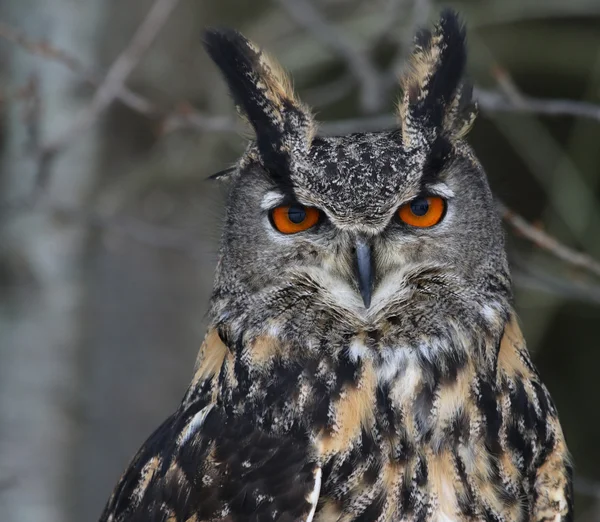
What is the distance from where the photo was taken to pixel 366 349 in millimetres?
2135

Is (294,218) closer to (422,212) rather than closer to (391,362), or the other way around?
(422,212)

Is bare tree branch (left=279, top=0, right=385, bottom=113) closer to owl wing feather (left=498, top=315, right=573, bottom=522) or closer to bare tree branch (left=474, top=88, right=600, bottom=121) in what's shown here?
bare tree branch (left=474, top=88, right=600, bottom=121)

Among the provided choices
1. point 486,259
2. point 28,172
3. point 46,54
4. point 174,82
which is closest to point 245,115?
point 486,259

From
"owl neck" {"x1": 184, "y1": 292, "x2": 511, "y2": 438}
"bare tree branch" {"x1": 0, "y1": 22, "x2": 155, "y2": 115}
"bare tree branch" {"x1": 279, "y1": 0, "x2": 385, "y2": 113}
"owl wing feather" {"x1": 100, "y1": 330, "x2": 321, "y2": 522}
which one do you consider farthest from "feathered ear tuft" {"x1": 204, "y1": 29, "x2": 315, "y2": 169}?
"bare tree branch" {"x1": 279, "y1": 0, "x2": 385, "y2": 113}

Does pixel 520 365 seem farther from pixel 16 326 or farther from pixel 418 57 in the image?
pixel 16 326

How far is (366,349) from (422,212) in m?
0.32

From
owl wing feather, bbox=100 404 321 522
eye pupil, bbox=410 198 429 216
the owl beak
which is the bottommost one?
owl wing feather, bbox=100 404 321 522

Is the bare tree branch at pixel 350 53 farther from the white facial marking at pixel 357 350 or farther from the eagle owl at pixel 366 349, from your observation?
the white facial marking at pixel 357 350

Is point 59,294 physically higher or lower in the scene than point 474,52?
lower

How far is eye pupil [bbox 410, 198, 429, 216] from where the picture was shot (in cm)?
205

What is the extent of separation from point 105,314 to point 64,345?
32.5 inches

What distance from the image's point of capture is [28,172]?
4227mm

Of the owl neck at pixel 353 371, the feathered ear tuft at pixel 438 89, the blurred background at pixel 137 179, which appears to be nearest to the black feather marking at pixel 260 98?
the feathered ear tuft at pixel 438 89

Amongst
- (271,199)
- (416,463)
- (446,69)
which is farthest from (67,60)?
(416,463)
